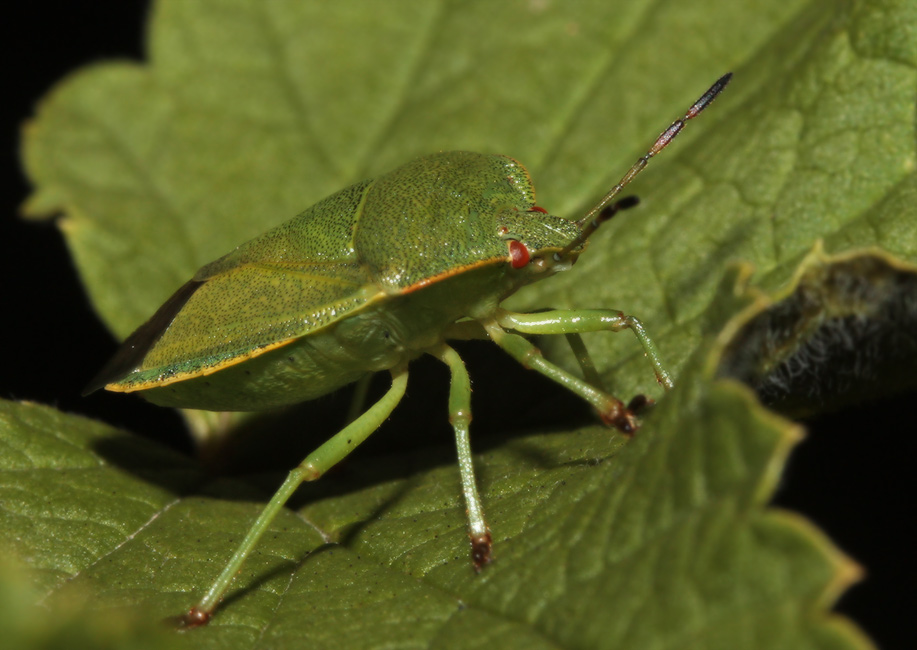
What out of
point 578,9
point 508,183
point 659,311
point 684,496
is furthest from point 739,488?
point 578,9

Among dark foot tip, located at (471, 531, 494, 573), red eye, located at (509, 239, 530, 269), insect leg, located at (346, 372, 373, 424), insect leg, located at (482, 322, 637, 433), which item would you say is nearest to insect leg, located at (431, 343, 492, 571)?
dark foot tip, located at (471, 531, 494, 573)

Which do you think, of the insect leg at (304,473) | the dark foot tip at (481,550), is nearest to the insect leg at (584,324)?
the insect leg at (304,473)

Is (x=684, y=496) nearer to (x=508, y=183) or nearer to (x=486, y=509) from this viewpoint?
(x=486, y=509)

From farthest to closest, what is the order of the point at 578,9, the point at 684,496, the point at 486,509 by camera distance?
the point at 578,9 → the point at 486,509 → the point at 684,496

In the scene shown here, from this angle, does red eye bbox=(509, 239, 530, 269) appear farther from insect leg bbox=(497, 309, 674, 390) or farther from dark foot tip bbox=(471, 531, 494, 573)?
dark foot tip bbox=(471, 531, 494, 573)

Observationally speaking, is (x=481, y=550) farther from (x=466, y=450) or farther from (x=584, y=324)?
(x=584, y=324)
